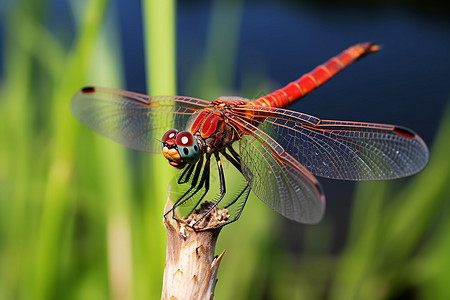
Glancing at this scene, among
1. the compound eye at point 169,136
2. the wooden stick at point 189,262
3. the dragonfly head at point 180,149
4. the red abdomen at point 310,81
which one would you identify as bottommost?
the wooden stick at point 189,262

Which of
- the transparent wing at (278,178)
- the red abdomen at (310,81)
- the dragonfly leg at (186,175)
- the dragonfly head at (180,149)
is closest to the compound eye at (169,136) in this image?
the dragonfly head at (180,149)

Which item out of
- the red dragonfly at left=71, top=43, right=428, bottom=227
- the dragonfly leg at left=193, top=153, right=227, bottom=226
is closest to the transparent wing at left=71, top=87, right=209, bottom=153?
the red dragonfly at left=71, top=43, right=428, bottom=227

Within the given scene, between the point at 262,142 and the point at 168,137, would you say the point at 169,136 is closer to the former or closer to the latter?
the point at 168,137

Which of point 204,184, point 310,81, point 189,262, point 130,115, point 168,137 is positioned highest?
point 310,81

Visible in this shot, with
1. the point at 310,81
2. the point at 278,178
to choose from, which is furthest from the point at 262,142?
the point at 310,81

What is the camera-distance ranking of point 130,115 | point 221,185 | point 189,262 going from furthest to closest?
point 130,115 < point 221,185 < point 189,262

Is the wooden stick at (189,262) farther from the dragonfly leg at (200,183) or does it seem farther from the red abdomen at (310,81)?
the red abdomen at (310,81)

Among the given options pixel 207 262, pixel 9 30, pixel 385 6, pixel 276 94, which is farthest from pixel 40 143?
pixel 385 6
